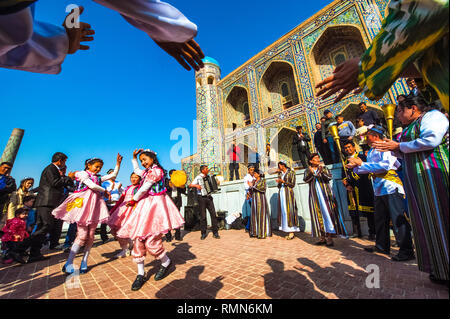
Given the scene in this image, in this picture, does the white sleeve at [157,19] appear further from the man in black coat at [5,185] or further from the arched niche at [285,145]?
the arched niche at [285,145]

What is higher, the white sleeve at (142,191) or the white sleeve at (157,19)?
the white sleeve at (157,19)

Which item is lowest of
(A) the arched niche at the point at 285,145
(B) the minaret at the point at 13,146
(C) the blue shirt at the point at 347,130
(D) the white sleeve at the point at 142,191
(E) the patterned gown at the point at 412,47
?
(D) the white sleeve at the point at 142,191

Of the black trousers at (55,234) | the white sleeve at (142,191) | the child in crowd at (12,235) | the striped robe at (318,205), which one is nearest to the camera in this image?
the white sleeve at (142,191)

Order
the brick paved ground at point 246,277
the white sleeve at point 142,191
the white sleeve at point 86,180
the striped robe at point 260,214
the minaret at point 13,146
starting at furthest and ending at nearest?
the minaret at point 13,146, the striped robe at point 260,214, the white sleeve at point 86,180, the white sleeve at point 142,191, the brick paved ground at point 246,277

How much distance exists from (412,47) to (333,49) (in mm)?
13539

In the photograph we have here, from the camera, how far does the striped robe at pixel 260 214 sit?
513cm

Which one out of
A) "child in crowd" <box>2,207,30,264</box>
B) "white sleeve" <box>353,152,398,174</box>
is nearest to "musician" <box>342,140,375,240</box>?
"white sleeve" <box>353,152,398,174</box>

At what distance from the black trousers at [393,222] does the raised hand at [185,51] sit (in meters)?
3.61

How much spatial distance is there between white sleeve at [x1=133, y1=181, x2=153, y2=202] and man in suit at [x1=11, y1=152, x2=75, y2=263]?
2392mm

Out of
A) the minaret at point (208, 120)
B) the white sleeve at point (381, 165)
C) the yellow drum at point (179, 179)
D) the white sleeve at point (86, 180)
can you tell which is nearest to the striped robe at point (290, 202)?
the white sleeve at point (381, 165)

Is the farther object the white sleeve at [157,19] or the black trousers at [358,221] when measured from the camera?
the black trousers at [358,221]

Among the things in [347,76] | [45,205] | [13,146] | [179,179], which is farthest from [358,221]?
[13,146]
